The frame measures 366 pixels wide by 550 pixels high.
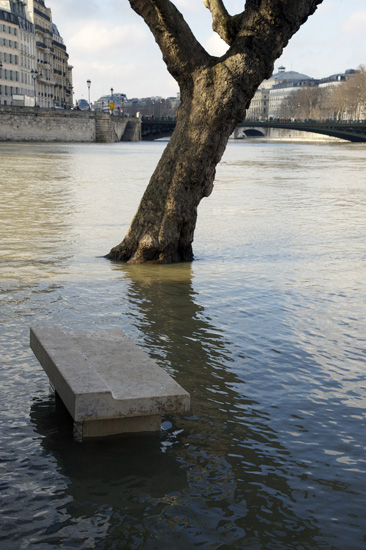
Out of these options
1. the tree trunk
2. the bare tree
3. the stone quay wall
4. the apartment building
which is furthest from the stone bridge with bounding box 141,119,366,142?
the bare tree

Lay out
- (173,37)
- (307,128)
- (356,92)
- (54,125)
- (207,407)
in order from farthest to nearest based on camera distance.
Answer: (356,92), (307,128), (54,125), (173,37), (207,407)

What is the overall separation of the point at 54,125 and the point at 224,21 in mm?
68187

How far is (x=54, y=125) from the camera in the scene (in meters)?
76.0

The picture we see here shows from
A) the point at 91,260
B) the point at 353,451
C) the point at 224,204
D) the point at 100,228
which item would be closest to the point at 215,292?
the point at 91,260

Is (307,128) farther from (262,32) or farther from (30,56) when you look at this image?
(262,32)

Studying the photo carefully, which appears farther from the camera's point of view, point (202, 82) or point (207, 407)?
point (202, 82)

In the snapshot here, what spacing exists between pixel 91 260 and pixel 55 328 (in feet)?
19.2

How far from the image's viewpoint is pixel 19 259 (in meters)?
11.0

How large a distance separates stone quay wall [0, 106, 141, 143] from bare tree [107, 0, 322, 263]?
6348 cm

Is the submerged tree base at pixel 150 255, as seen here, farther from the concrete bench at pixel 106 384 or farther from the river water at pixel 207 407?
the concrete bench at pixel 106 384

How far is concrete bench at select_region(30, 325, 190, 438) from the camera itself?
4094 mm

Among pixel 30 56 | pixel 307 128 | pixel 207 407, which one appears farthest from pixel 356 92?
pixel 207 407

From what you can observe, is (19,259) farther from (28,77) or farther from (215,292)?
(28,77)

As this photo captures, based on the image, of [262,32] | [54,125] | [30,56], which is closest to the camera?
[262,32]
